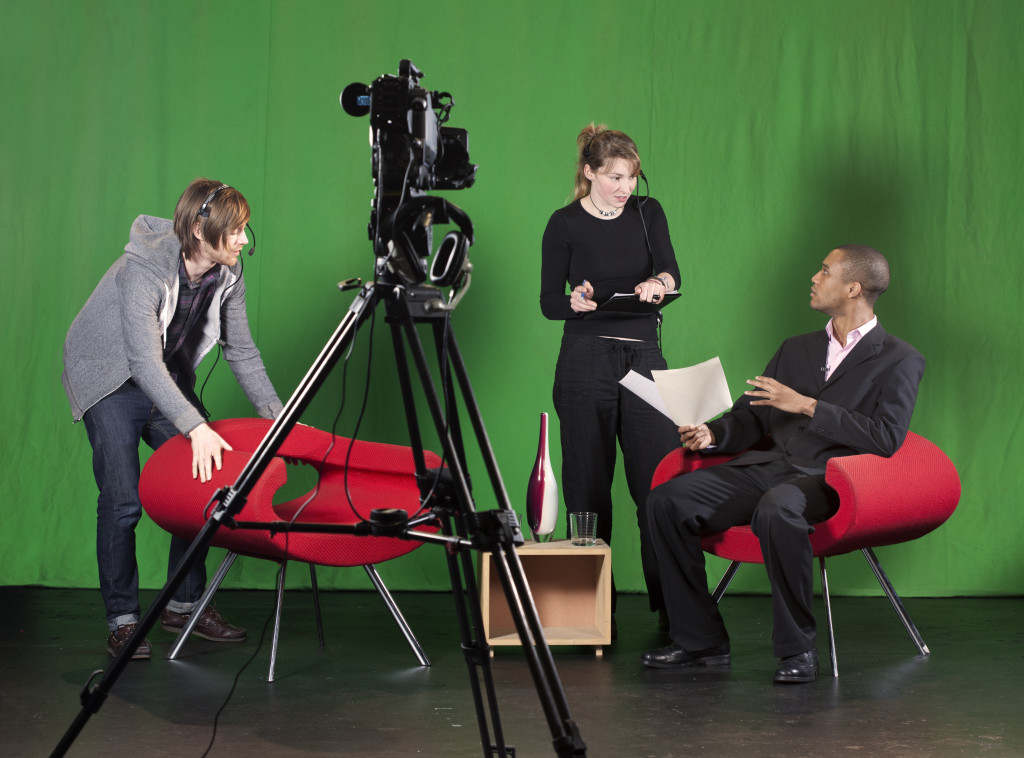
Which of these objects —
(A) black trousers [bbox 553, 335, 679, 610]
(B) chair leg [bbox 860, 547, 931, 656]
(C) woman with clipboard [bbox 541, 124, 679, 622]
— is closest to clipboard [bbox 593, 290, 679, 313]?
(C) woman with clipboard [bbox 541, 124, 679, 622]

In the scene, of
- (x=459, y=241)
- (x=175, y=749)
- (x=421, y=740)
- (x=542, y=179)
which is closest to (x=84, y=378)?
(x=175, y=749)

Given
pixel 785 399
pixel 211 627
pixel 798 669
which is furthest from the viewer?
pixel 211 627

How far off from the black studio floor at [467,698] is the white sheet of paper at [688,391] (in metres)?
0.72

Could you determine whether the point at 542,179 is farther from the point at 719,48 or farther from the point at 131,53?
the point at 131,53

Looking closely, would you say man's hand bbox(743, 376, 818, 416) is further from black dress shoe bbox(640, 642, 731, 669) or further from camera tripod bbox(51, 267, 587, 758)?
camera tripod bbox(51, 267, 587, 758)

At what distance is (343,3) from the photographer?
418cm

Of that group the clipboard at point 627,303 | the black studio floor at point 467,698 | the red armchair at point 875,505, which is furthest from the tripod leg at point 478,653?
the clipboard at point 627,303

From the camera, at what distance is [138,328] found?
2.72 meters

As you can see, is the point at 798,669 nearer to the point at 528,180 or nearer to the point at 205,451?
the point at 205,451

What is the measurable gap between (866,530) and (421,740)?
4.51 feet

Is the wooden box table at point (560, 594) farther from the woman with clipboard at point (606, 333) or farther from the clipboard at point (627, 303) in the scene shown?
the clipboard at point (627, 303)

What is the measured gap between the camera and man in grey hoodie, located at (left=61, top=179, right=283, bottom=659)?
2.74m

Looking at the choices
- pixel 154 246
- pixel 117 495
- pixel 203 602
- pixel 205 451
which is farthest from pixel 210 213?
pixel 203 602

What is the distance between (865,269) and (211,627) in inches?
89.3
